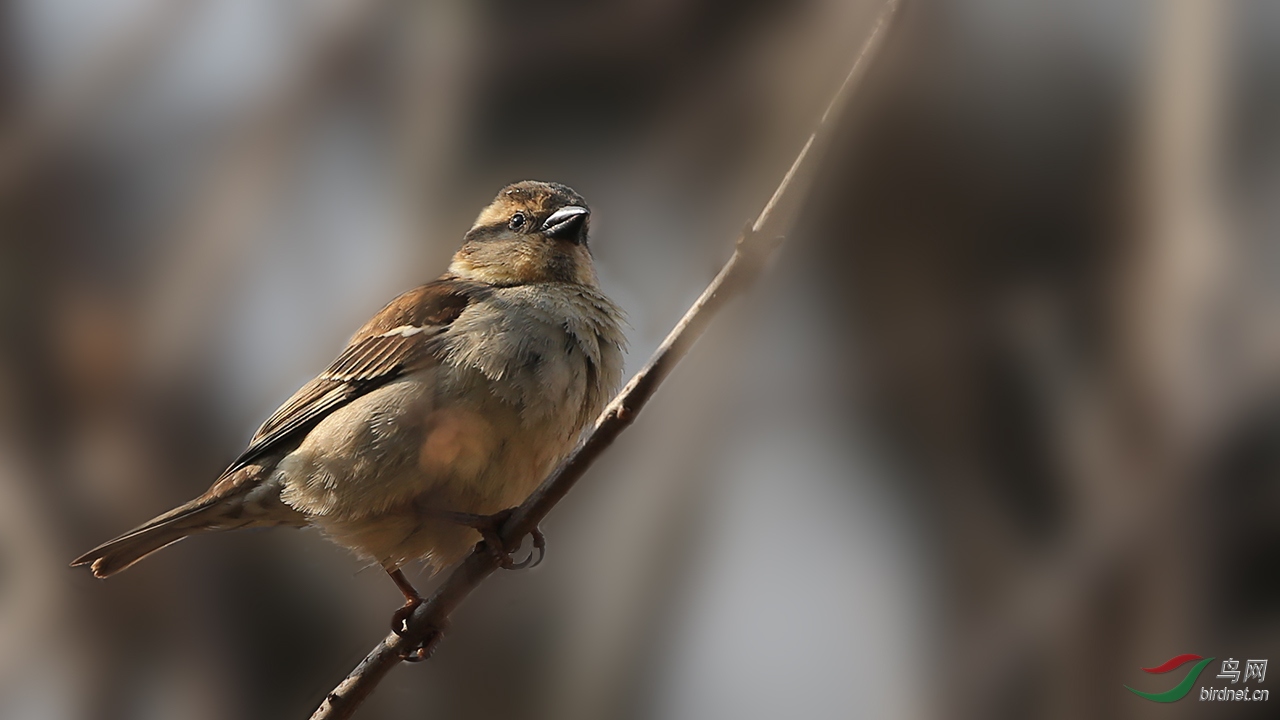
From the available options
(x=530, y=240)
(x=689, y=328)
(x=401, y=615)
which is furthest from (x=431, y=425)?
(x=689, y=328)

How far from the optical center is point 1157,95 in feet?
12.9

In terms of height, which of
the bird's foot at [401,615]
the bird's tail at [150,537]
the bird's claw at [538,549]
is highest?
the bird's tail at [150,537]

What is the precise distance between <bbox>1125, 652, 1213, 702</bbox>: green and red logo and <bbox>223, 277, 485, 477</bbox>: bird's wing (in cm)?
293

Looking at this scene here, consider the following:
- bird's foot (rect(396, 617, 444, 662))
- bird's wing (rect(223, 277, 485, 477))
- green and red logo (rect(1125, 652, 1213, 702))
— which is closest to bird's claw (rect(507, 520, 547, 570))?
bird's foot (rect(396, 617, 444, 662))

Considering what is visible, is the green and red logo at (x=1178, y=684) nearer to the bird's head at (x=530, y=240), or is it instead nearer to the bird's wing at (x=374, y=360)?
the bird's head at (x=530, y=240)

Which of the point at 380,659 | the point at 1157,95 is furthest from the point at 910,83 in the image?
the point at 380,659

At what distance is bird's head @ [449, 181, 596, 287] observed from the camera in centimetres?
489

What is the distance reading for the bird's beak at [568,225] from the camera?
4988mm

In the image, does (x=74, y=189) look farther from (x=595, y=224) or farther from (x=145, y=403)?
(x=595, y=224)

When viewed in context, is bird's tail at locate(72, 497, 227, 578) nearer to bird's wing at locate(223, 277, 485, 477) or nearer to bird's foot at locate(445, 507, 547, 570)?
bird's wing at locate(223, 277, 485, 477)

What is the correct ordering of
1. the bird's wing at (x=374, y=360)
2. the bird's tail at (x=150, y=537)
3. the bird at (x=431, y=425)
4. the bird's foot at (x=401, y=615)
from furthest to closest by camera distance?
the bird's wing at (x=374, y=360)
the bird's tail at (x=150, y=537)
the bird's foot at (x=401, y=615)
the bird at (x=431, y=425)

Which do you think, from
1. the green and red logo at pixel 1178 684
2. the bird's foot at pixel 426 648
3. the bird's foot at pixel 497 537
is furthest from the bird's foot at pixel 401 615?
the green and red logo at pixel 1178 684

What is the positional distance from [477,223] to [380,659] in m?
2.64

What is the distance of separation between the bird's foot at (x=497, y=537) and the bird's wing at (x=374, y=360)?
0.76 meters
